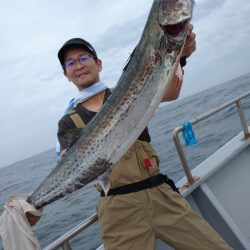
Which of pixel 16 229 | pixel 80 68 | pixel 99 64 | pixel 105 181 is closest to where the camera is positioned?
pixel 16 229

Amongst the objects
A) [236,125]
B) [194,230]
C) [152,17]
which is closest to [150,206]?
[194,230]

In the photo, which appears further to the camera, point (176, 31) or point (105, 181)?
point (105, 181)

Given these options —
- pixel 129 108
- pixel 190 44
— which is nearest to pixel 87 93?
pixel 129 108

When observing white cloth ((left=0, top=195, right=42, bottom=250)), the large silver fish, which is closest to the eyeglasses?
the large silver fish

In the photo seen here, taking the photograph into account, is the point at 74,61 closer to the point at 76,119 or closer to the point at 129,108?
the point at 76,119

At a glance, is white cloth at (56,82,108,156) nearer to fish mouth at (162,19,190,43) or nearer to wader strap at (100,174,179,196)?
wader strap at (100,174,179,196)

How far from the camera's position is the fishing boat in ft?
14.2

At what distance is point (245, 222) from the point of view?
4.59 m

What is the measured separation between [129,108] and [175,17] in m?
0.76

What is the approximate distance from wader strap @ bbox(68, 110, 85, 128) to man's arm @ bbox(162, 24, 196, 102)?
803 millimetres

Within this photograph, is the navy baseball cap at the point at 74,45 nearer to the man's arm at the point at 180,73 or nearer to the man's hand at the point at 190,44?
the man's arm at the point at 180,73

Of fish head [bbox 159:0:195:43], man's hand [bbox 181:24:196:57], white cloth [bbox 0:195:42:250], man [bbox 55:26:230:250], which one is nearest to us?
fish head [bbox 159:0:195:43]

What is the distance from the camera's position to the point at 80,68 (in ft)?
11.4

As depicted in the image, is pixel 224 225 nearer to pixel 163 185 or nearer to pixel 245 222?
pixel 245 222
